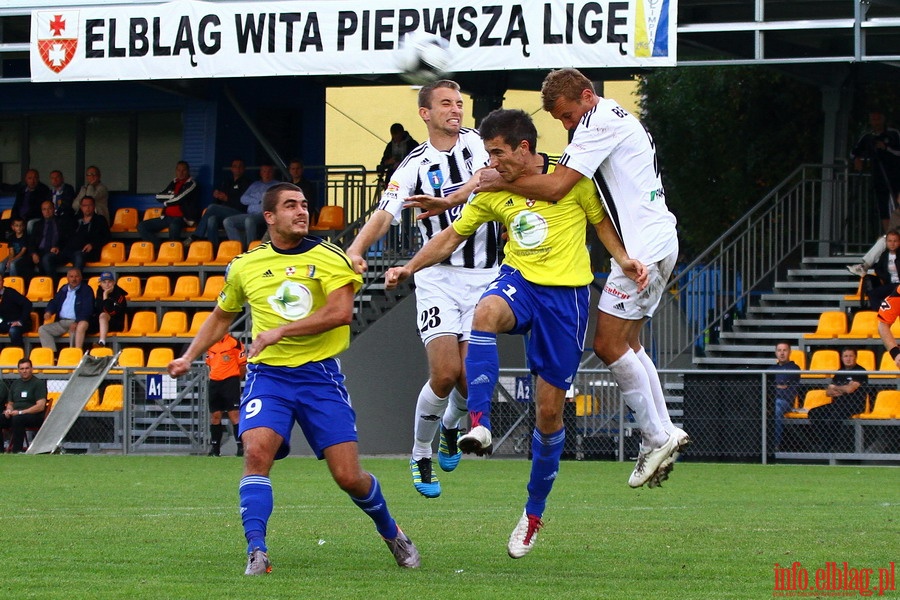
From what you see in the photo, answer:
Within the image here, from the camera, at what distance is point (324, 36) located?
20.0m

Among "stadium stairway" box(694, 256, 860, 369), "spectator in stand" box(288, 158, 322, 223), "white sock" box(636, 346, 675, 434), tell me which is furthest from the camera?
"spectator in stand" box(288, 158, 322, 223)

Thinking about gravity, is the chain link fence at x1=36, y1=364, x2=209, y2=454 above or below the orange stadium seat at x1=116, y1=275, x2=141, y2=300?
below

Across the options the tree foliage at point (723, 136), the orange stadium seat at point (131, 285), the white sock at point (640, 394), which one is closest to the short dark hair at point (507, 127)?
the white sock at point (640, 394)

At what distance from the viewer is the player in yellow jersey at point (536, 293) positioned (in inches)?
320

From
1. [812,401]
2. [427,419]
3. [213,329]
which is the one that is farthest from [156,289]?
[213,329]

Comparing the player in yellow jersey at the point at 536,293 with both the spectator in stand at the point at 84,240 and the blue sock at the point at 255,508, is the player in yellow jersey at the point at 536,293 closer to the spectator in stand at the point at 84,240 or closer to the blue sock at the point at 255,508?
the blue sock at the point at 255,508

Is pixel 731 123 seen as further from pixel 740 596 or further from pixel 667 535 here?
pixel 740 596

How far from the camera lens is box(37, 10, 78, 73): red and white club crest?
69.3 ft

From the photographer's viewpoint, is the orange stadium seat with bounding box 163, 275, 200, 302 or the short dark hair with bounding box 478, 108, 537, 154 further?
the orange stadium seat with bounding box 163, 275, 200, 302

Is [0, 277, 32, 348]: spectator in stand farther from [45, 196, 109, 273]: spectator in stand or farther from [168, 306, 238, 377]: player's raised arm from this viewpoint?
[168, 306, 238, 377]: player's raised arm

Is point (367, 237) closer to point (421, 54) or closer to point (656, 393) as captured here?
point (656, 393)

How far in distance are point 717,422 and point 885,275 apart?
375cm

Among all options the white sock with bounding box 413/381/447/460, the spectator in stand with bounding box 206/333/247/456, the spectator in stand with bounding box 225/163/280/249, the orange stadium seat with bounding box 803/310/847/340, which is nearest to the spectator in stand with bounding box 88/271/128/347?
the spectator in stand with bounding box 225/163/280/249

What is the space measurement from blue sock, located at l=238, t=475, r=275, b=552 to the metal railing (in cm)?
1473
